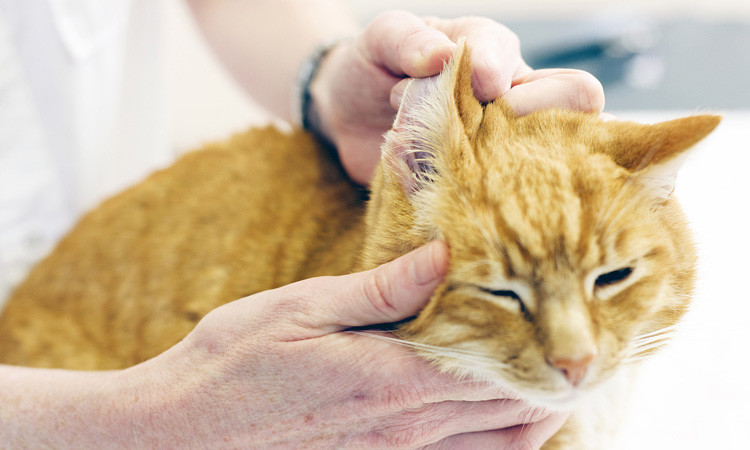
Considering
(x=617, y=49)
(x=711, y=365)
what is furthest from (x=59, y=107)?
(x=617, y=49)

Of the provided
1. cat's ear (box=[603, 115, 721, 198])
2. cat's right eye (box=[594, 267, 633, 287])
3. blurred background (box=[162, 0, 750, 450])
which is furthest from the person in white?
blurred background (box=[162, 0, 750, 450])

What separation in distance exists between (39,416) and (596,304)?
3.15 ft

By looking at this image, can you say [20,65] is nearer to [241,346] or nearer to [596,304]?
[241,346]

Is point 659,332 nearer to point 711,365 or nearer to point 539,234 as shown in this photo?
point 539,234

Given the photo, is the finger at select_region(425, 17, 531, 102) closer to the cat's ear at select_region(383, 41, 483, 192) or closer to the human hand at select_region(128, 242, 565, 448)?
the cat's ear at select_region(383, 41, 483, 192)

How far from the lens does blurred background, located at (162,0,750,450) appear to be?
4.36 feet

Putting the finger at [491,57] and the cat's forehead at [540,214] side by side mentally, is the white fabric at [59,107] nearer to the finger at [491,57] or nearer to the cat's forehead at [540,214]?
the finger at [491,57]

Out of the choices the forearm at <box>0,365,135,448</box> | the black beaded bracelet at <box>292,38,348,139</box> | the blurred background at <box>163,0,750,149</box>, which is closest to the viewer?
the forearm at <box>0,365,135,448</box>

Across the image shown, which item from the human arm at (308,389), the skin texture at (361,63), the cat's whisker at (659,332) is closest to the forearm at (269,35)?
the skin texture at (361,63)

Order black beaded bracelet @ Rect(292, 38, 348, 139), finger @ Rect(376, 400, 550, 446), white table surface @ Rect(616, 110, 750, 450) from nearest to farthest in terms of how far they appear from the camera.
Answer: finger @ Rect(376, 400, 550, 446) < white table surface @ Rect(616, 110, 750, 450) < black beaded bracelet @ Rect(292, 38, 348, 139)

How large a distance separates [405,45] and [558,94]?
0.26m

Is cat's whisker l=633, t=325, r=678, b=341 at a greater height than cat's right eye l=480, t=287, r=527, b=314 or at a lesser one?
lesser

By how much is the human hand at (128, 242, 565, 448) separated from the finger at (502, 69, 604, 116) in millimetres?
311

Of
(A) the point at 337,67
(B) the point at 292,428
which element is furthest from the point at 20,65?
(B) the point at 292,428
